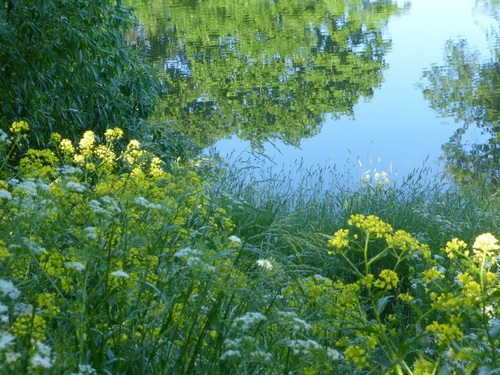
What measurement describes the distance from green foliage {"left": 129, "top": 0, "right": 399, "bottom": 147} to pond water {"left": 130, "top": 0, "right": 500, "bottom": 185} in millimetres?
33

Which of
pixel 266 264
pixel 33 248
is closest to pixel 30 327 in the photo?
pixel 33 248

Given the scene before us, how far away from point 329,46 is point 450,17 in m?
6.62

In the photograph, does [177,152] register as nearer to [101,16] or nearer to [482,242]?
[101,16]

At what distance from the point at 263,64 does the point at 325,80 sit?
6.94 feet

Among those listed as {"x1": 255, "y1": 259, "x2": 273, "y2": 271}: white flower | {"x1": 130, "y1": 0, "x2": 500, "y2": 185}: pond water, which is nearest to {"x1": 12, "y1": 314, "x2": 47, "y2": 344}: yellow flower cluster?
{"x1": 255, "y1": 259, "x2": 273, "y2": 271}: white flower

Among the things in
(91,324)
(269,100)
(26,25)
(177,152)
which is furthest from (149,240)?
(269,100)

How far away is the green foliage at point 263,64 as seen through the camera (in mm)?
13828

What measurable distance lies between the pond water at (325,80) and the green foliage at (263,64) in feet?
0.11

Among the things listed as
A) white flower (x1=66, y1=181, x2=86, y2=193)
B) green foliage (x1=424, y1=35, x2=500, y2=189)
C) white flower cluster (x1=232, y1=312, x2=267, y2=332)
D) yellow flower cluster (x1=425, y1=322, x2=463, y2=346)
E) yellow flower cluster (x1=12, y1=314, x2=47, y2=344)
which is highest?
green foliage (x1=424, y1=35, x2=500, y2=189)

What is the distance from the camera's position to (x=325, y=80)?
54.8ft

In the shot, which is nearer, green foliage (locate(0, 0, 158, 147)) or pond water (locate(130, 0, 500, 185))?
green foliage (locate(0, 0, 158, 147))

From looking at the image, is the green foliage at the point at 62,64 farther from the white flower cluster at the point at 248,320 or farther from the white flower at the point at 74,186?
the white flower cluster at the point at 248,320

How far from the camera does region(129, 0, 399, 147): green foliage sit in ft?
45.4

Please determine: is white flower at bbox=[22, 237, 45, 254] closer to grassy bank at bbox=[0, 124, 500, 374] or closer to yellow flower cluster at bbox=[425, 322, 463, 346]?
grassy bank at bbox=[0, 124, 500, 374]
